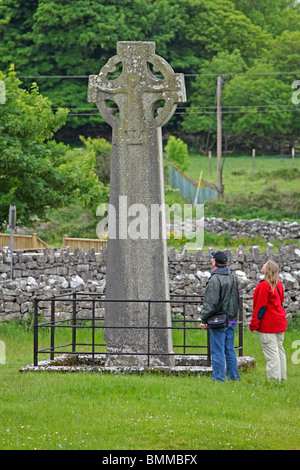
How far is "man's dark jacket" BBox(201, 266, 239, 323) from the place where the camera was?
31.4 ft

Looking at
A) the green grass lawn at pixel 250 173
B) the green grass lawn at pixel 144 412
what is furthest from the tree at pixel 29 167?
Answer: the green grass lawn at pixel 250 173

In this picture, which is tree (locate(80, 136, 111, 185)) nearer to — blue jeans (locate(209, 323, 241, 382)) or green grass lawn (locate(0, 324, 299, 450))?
green grass lawn (locate(0, 324, 299, 450))

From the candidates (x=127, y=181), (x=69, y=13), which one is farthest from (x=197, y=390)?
(x=69, y=13)

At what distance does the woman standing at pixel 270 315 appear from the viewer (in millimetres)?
9914

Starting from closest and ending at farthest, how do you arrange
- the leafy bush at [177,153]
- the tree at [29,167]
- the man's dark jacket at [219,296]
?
the man's dark jacket at [219,296], the tree at [29,167], the leafy bush at [177,153]

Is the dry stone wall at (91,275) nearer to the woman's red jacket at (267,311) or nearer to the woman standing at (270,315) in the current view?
the woman standing at (270,315)

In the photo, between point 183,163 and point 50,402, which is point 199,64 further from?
point 50,402

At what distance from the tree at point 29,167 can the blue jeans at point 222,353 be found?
542 inches

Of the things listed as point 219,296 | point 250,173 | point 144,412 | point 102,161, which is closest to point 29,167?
point 102,161

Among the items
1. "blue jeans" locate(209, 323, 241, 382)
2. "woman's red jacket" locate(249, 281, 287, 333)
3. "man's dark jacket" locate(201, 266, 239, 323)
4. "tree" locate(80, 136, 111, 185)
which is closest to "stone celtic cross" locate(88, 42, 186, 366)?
"blue jeans" locate(209, 323, 241, 382)

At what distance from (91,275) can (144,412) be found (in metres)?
10.1

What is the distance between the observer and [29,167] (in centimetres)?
2345

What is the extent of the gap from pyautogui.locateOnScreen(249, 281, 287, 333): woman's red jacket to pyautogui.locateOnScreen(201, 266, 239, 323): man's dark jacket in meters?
0.38
